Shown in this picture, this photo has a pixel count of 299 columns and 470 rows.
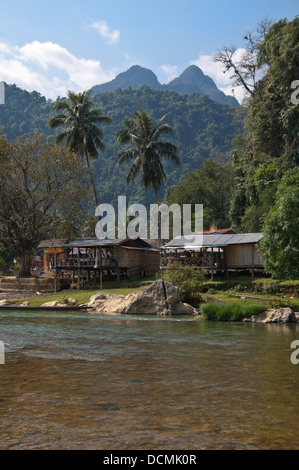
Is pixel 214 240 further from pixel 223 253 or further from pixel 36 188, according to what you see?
pixel 36 188

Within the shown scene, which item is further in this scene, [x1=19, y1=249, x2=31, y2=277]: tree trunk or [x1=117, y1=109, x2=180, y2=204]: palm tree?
[x1=117, y1=109, x2=180, y2=204]: palm tree

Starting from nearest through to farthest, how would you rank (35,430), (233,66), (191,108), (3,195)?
(35,430), (3,195), (233,66), (191,108)

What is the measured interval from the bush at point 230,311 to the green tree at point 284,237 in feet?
8.24

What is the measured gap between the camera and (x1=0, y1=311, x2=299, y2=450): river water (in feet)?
21.5

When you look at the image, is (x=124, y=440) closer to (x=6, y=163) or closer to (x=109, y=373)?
(x=109, y=373)

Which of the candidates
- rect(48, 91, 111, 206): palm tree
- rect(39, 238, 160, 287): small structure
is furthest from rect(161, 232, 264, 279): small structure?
rect(48, 91, 111, 206): palm tree

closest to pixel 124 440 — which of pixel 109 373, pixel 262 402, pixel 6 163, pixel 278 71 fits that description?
pixel 262 402

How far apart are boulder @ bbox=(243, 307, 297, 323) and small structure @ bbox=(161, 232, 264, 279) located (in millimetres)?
12899

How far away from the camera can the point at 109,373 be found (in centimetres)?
1070

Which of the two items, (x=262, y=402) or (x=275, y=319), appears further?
(x=275, y=319)

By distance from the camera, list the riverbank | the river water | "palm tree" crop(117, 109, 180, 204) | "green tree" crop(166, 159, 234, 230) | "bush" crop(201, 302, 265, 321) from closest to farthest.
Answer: the river water, "bush" crop(201, 302, 265, 321), the riverbank, "palm tree" crop(117, 109, 180, 204), "green tree" crop(166, 159, 234, 230)

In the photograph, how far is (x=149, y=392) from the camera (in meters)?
9.01

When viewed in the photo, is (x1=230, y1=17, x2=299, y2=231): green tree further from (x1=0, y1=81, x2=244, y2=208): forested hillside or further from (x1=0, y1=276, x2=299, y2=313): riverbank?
(x1=0, y1=81, x2=244, y2=208): forested hillside

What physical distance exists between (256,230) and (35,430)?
3648cm
